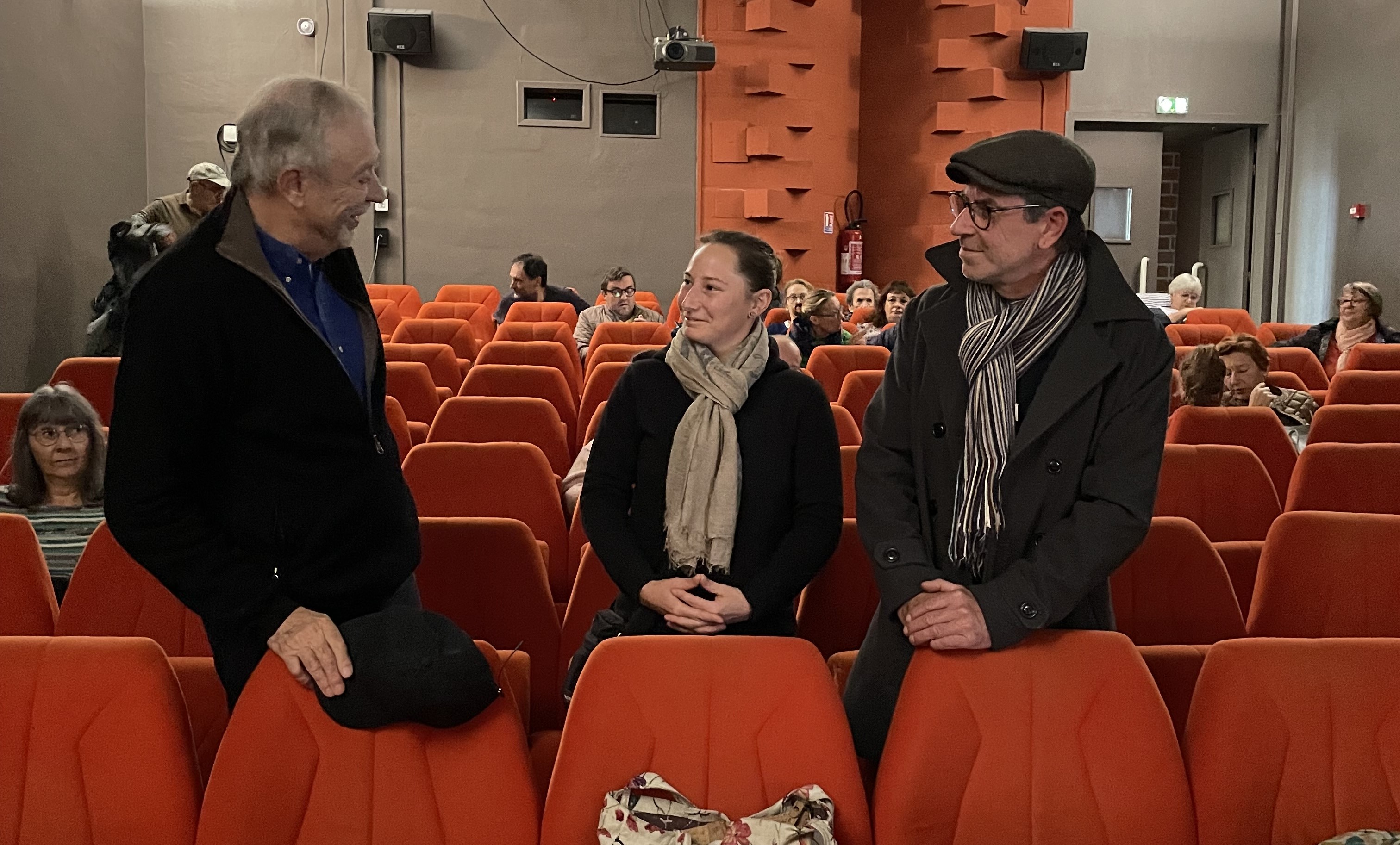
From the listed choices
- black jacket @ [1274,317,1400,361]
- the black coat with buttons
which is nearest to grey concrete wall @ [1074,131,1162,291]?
black jacket @ [1274,317,1400,361]

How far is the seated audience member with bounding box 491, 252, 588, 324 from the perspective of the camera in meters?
8.77

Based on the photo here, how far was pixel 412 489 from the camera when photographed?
3.12 metres

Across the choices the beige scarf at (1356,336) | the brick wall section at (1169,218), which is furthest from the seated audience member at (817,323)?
the brick wall section at (1169,218)

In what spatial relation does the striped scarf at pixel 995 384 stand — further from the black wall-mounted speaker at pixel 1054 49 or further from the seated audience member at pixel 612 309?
the black wall-mounted speaker at pixel 1054 49

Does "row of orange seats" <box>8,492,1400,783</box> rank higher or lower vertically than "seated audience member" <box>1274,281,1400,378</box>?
lower

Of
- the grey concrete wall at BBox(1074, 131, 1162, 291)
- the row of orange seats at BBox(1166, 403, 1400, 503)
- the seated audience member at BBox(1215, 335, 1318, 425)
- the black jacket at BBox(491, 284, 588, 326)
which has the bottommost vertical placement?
the row of orange seats at BBox(1166, 403, 1400, 503)

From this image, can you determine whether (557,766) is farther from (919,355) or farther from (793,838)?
(919,355)

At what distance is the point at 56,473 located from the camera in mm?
2980

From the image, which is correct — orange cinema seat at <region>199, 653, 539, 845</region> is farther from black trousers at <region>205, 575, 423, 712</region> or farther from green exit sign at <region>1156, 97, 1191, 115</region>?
green exit sign at <region>1156, 97, 1191, 115</region>

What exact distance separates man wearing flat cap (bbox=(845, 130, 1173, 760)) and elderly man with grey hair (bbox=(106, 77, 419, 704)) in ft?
2.50

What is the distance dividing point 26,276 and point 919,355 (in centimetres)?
743

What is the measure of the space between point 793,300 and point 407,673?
5859mm

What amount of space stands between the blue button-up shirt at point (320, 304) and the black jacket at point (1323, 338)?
633 centimetres

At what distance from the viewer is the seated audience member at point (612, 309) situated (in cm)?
752
